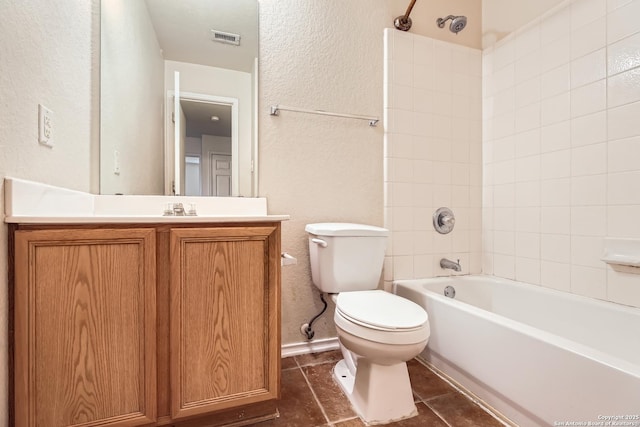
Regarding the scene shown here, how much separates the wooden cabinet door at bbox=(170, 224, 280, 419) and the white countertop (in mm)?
51

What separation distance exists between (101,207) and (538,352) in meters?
1.85

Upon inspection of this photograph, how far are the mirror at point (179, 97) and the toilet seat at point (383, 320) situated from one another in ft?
2.68

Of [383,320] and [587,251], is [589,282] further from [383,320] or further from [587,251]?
[383,320]

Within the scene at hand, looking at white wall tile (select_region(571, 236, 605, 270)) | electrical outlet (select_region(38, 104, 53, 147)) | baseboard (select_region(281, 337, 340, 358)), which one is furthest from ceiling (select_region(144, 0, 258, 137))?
white wall tile (select_region(571, 236, 605, 270))

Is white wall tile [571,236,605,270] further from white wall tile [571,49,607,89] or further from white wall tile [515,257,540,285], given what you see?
white wall tile [571,49,607,89]

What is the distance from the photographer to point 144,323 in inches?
34.9

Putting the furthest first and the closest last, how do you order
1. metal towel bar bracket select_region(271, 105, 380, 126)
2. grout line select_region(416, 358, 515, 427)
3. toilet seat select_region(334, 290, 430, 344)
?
metal towel bar bracket select_region(271, 105, 380, 126) < grout line select_region(416, 358, 515, 427) < toilet seat select_region(334, 290, 430, 344)

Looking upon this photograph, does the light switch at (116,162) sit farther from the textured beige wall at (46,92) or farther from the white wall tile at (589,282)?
the white wall tile at (589,282)

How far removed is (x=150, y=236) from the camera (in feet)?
2.94

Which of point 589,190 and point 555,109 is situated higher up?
point 555,109

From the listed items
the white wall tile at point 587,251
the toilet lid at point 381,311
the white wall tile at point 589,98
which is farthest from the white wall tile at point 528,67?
the toilet lid at point 381,311

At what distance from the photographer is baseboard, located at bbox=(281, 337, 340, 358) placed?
1.60 metres

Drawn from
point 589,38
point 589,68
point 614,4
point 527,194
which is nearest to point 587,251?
point 527,194

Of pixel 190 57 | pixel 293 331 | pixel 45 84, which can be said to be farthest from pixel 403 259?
pixel 45 84
